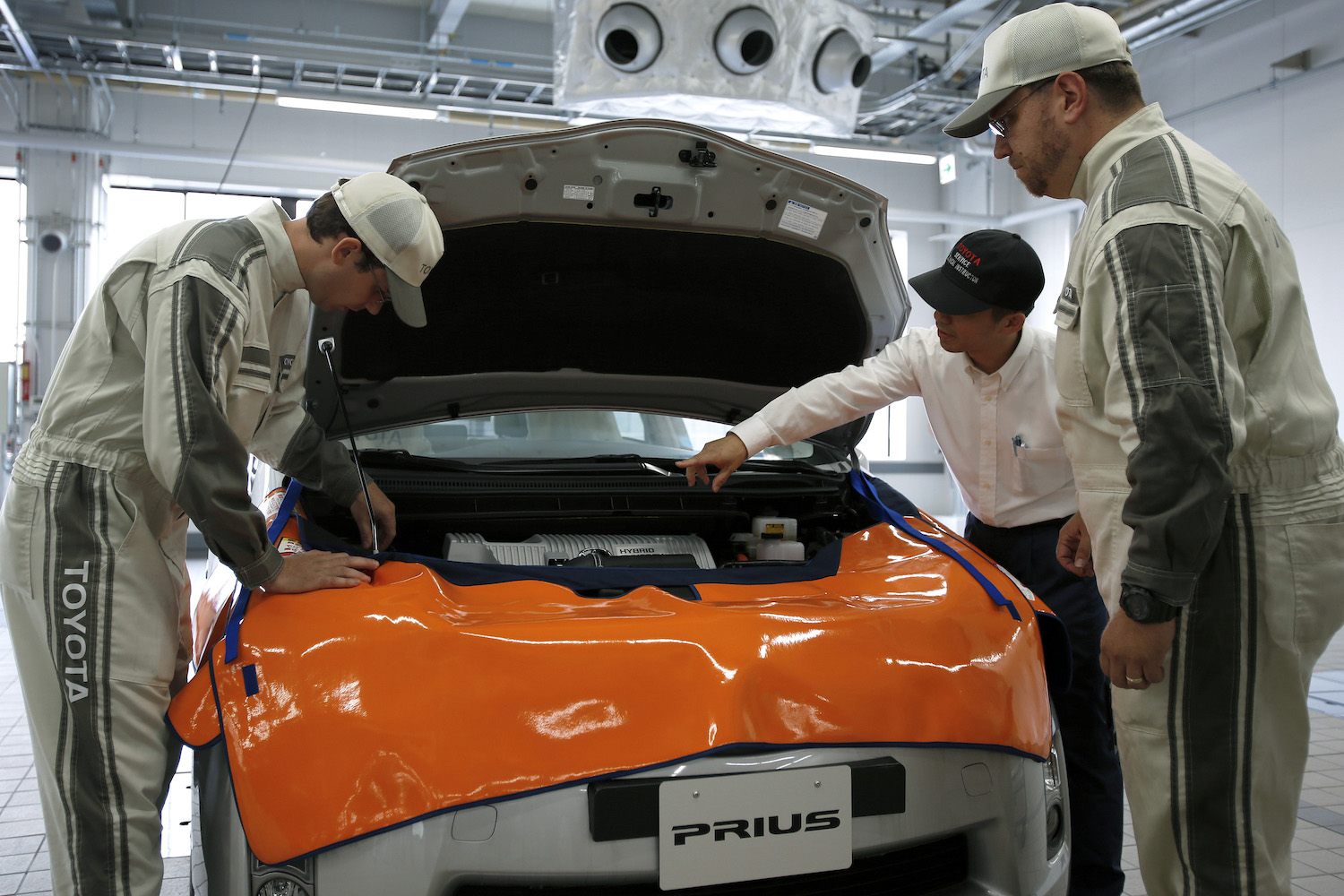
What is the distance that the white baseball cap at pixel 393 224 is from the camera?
178 cm

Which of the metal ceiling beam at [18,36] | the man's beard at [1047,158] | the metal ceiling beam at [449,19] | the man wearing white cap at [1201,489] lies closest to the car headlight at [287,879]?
the man wearing white cap at [1201,489]

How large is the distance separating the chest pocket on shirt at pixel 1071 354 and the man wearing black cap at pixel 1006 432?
21.2 inches

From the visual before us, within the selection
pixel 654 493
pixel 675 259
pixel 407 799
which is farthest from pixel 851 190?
pixel 407 799

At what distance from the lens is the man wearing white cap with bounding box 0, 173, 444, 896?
1.60 m

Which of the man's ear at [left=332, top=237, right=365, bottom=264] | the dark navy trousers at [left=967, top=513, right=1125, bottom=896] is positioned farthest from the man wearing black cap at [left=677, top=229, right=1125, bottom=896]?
the man's ear at [left=332, top=237, right=365, bottom=264]

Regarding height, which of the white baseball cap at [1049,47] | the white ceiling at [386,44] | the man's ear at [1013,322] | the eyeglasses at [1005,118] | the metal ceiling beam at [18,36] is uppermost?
the white ceiling at [386,44]

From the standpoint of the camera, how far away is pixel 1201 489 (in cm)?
138

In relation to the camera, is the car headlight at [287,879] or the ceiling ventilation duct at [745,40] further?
the ceiling ventilation duct at [745,40]

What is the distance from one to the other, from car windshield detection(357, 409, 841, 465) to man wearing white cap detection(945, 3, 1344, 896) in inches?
50.8

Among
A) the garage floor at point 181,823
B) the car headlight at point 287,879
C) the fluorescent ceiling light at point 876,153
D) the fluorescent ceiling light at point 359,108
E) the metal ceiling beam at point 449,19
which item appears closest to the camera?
the car headlight at point 287,879

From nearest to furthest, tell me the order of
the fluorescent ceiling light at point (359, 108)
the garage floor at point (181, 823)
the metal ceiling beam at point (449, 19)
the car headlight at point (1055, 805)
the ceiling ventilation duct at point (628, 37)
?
1. the car headlight at point (1055, 805)
2. the garage floor at point (181, 823)
3. the ceiling ventilation duct at point (628, 37)
4. the metal ceiling beam at point (449, 19)
5. the fluorescent ceiling light at point (359, 108)

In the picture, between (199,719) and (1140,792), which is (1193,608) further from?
(199,719)

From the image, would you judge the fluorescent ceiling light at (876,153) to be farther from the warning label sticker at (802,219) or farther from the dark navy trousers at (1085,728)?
the dark navy trousers at (1085,728)

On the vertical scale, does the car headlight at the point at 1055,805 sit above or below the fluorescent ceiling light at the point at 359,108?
below
